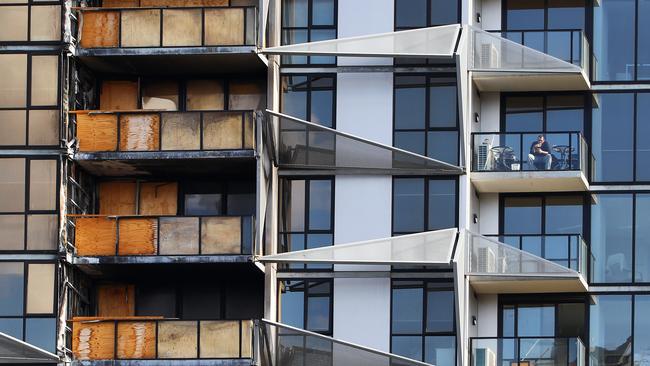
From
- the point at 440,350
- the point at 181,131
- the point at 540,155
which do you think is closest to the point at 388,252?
the point at 440,350

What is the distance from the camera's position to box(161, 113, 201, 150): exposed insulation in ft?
213

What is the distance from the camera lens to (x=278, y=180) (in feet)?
216

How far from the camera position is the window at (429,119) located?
6544cm

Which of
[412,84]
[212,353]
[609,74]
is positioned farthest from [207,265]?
[609,74]

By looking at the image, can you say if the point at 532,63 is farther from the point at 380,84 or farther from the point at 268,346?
the point at 268,346

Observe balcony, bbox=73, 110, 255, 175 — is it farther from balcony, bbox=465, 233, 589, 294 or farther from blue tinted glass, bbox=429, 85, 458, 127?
balcony, bbox=465, 233, 589, 294

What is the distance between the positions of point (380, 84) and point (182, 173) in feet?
16.3

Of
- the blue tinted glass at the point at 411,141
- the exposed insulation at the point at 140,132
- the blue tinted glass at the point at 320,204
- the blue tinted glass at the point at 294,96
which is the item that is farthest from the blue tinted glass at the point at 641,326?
the exposed insulation at the point at 140,132

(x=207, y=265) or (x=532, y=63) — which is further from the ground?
(x=532, y=63)

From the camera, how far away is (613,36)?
220 ft

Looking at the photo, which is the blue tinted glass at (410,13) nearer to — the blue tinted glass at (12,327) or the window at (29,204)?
the window at (29,204)

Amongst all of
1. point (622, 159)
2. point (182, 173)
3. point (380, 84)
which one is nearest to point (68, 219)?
point (182, 173)

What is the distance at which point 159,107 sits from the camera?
66.9m

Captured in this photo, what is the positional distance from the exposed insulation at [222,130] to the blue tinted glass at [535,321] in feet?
24.7
